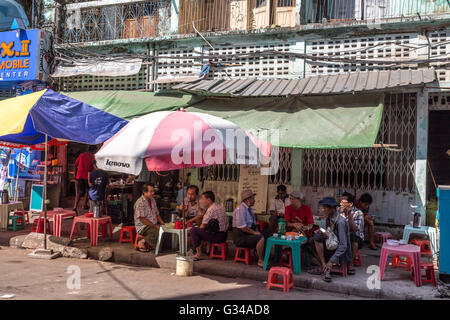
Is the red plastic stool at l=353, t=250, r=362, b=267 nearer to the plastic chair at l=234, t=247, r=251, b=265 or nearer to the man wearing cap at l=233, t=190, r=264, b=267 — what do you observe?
the man wearing cap at l=233, t=190, r=264, b=267

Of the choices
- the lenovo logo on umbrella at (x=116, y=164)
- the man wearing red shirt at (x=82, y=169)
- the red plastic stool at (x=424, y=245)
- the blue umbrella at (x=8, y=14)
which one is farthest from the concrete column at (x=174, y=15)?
the red plastic stool at (x=424, y=245)

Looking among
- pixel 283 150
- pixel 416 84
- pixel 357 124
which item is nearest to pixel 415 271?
pixel 357 124

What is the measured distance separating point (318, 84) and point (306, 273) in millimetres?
4653

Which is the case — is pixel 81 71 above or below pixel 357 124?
above

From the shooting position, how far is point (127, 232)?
1004cm

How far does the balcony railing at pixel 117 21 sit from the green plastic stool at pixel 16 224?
19.6 ft

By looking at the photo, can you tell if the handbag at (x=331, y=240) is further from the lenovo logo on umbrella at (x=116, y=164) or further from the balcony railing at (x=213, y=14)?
the balcony railing at (x=213, y=14)

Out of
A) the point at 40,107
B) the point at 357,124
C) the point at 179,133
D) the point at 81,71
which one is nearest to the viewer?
the point at 179,133

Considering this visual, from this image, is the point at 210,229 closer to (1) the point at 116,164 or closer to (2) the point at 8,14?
(1) the point at 116,164

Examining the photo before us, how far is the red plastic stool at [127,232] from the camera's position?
383 inches

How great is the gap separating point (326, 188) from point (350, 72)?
2846 mm

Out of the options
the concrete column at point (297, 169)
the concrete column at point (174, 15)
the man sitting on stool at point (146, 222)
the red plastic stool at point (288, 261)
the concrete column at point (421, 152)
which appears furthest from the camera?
the concrete column at point (174, 15)

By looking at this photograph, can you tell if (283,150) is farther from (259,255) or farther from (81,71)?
(81,71)

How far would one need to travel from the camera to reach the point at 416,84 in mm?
9125
